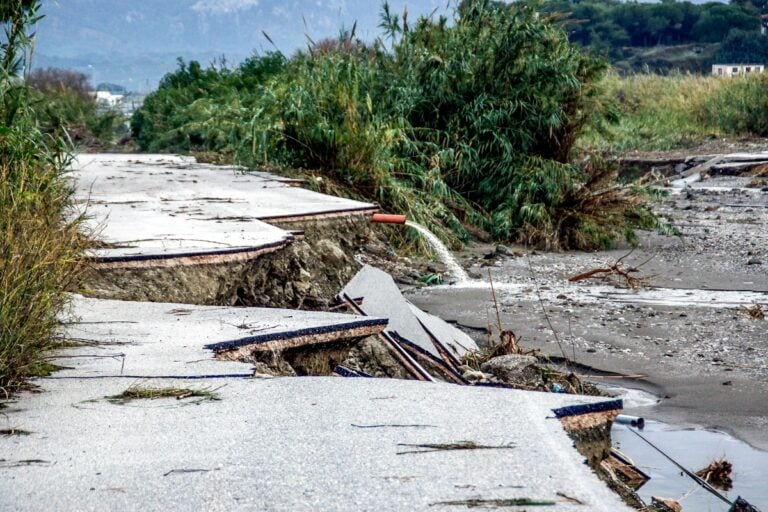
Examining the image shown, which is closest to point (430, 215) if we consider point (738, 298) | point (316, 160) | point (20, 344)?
point (316, 160)

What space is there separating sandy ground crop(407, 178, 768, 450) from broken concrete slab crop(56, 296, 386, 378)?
1.72 m

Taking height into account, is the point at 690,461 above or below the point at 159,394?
below

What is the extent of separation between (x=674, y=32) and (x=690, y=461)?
88258 millimetres

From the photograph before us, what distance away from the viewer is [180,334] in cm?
475

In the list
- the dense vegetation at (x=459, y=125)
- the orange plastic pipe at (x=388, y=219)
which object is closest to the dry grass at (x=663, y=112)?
the dense vegetation at (x=459, y=125)

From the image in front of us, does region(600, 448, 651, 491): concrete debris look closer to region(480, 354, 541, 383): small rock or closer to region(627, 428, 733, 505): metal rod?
region(627, 428, 733, 505): metal rod

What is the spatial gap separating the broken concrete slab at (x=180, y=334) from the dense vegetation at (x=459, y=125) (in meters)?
5.31

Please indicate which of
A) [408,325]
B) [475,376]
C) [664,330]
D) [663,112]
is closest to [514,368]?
[475,376]

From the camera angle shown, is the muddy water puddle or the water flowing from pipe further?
the water flowing from pipe

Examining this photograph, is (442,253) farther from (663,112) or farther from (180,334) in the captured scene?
(663,112)

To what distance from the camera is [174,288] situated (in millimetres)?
6008

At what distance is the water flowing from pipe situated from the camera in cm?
941

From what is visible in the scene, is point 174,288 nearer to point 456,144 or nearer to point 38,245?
point 38,245

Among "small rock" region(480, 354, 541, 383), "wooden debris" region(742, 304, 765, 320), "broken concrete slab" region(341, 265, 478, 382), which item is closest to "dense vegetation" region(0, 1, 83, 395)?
"broken concrete slab" region(341, 265, 478, 382)
